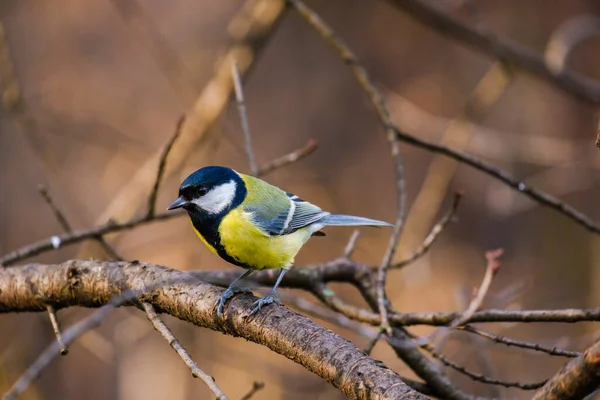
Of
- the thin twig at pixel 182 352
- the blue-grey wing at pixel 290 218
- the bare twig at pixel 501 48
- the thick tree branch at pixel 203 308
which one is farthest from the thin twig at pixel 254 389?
the bare twig at pixel 501 48

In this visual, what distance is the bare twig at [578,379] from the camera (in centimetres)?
102

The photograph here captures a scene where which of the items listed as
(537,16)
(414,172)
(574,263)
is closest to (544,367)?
(574,263)

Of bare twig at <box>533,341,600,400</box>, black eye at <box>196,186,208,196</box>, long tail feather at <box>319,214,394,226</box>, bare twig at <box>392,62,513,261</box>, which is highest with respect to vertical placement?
black eye at <box>196,186,208,196</box>

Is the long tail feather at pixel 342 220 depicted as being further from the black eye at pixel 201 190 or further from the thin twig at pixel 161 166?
the thin twig at pixel 161 166

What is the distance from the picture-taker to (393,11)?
5.07 metres

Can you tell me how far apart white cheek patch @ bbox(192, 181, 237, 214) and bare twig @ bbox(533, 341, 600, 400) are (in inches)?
59.1

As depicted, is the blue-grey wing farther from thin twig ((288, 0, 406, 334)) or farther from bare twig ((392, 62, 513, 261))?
bare twig ((392, 62, 513, 261))

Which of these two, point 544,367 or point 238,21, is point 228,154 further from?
point 544,367

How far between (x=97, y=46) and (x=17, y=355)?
3132 mm

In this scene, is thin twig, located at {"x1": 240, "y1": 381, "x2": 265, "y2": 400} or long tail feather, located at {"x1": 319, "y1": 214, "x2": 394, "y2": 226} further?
long tail feather, located at {"x1": 319, "y1": 214, "x2": 394, "y2": 226}

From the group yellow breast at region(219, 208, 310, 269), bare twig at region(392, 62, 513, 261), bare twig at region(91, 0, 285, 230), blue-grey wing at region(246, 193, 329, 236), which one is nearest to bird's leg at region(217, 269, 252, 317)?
→ yellow breast at region(219, 208, 310, 269)

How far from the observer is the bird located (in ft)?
7.64

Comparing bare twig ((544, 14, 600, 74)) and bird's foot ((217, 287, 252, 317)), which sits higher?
bird's foot ((217, 287, 252, 317))

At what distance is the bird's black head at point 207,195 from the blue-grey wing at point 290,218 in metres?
0.12
